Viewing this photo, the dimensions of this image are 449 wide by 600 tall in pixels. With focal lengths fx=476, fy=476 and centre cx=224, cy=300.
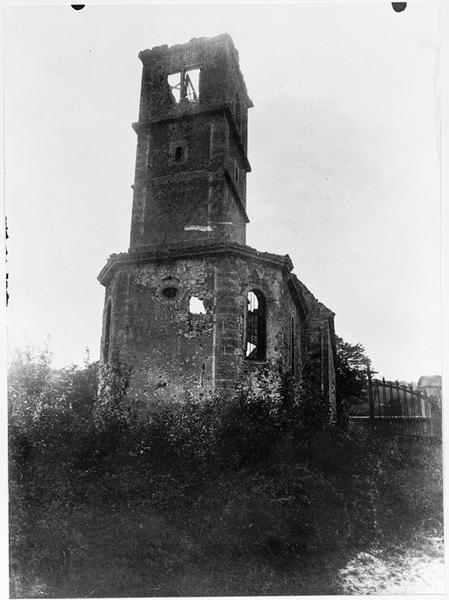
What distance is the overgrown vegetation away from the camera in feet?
24.7

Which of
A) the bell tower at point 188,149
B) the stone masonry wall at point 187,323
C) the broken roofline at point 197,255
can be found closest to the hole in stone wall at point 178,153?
the bell tower at point 188,149

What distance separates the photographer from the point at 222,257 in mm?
12172

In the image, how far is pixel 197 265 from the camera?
12305 mm

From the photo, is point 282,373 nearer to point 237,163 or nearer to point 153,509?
point 153,509

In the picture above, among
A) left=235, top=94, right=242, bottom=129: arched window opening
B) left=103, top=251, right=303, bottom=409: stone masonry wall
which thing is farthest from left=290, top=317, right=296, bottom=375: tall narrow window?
left=235, top=94, right=242, bottom=129: arched window opening

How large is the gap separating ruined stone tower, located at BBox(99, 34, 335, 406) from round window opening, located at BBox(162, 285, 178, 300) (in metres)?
0.03

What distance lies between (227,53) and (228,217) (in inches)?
213

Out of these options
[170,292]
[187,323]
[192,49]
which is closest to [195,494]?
[187,323]

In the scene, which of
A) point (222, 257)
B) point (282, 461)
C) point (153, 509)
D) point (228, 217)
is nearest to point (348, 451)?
point (282, 461)

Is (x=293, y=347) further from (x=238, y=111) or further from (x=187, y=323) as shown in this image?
(x=238, y=111)

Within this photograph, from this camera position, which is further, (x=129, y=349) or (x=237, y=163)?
(x=237, y=163)

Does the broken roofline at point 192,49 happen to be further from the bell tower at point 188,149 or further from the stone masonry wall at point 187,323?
the stone masonry wall at point 187,323

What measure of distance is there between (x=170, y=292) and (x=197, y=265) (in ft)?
3.26

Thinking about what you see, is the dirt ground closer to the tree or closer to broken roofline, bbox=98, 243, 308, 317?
broken roofline, bbox=98, 243, 308, 317
